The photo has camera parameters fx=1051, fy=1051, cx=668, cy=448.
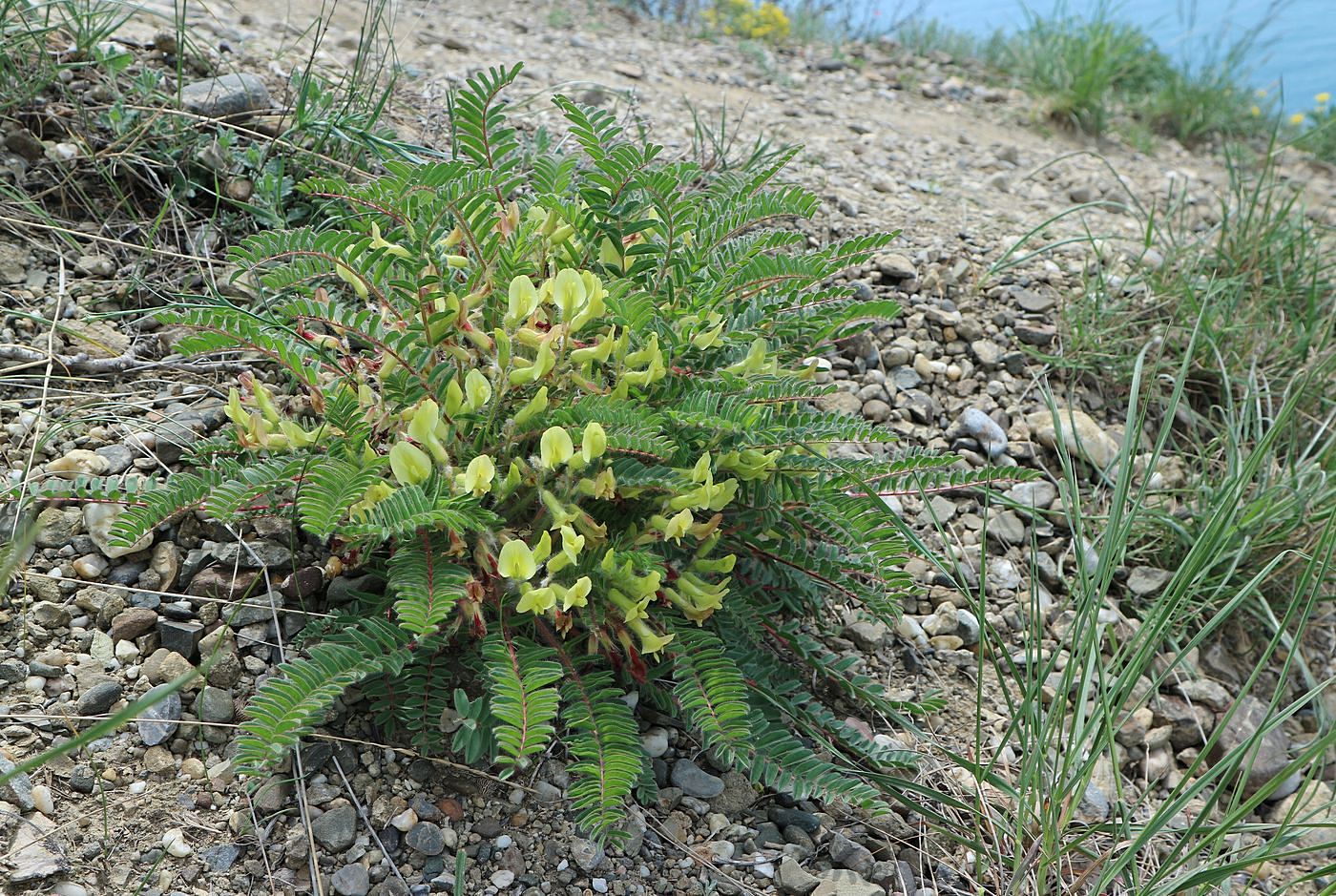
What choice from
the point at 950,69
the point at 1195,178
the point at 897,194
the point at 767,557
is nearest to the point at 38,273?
the point at 767,557

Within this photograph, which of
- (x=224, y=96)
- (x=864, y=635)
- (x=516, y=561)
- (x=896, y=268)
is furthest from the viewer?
(x=896, y=268)

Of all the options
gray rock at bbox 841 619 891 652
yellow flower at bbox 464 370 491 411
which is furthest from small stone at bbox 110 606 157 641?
gray rock at bbox 841 619 891 652

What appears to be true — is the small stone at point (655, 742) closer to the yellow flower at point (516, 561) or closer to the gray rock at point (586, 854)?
the gray rock at point (586, 854)

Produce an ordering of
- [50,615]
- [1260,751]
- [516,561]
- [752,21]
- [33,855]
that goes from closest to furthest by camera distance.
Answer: [33,855] → [516,561] → [50,615] → [1260,751] → [752,21]

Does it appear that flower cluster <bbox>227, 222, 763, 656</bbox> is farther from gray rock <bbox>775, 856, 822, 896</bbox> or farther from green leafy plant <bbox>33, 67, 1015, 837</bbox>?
gray rock <bbox>775, 856, 822, 896</bbox>

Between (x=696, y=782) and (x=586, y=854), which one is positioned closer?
(x=586, y=854)

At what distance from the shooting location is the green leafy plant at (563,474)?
1.53m

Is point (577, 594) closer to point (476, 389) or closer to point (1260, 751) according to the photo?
point (476, 389)

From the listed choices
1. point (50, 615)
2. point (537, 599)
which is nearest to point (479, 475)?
point (537, 599)

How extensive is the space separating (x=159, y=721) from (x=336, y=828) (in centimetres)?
32

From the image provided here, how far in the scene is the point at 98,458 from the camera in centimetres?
192

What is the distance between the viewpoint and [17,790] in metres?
1.45

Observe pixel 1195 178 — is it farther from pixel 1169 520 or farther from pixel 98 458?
pixel 98 458

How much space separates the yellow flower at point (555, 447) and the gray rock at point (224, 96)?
1654 millimetres
